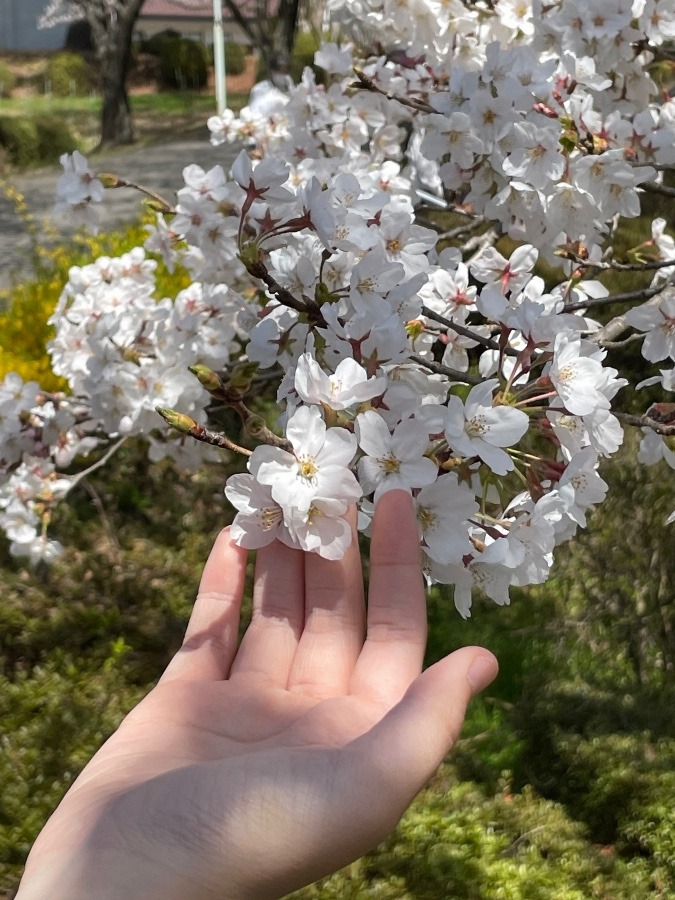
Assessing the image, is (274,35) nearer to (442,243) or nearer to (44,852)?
(442,243)

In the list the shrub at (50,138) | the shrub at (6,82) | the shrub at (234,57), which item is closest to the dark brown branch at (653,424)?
the shrub at (50,138)

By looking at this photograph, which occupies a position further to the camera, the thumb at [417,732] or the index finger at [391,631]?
the index finger at [391,631]

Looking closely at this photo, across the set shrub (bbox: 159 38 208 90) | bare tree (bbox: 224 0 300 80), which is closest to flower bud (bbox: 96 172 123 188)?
bare tree (bbox: 224 0 300 80)

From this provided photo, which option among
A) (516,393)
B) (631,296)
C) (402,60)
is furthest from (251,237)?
(402,60)

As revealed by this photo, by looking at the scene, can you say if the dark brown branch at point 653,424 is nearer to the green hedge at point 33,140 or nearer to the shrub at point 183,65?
the green hedge at point 33,140

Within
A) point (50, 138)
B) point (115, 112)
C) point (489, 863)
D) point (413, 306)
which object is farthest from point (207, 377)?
point (50, 138)

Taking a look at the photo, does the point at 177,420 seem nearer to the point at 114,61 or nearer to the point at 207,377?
the point at 207,377
